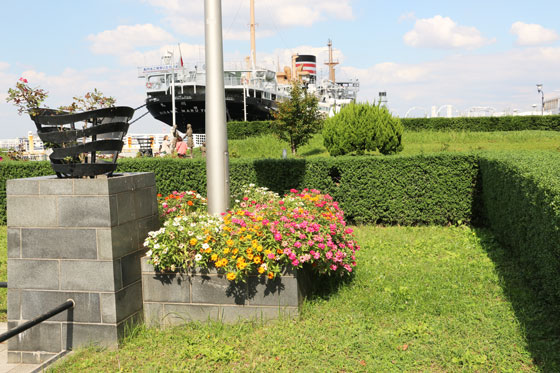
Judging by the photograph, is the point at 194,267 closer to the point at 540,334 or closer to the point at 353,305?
the point at 353,305

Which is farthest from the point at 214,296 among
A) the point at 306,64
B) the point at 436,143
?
the point at 306,64

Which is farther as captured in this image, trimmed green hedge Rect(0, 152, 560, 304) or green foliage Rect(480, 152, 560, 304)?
trimmed green hedge Rect(0, 152, 560, 304)

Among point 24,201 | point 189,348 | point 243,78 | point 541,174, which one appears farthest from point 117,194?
point 243,78

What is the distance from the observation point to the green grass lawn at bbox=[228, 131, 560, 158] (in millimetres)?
22353

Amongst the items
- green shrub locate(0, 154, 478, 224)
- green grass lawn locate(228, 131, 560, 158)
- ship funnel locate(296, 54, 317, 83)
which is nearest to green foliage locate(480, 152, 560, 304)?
green shrub locate(0, 154, 478, 224)

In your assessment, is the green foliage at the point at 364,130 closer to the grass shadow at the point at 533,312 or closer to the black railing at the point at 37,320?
the grass shadow at the point at 533,312

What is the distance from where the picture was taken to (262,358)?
4062 mm

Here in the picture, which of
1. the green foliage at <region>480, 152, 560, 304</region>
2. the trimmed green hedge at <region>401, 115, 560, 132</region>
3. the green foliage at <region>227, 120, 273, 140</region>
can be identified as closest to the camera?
the green foliage at <region>480, 152, 560, 304</region>

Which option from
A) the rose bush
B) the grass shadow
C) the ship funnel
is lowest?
the grass shadow

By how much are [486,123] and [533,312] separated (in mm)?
27893

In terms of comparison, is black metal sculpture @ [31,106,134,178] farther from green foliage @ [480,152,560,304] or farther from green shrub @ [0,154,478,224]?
green shrub @ [0,154,478,224]

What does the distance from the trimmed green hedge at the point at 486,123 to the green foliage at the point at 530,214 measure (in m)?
22.2

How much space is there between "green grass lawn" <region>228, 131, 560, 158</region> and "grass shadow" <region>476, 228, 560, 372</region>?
1514cm

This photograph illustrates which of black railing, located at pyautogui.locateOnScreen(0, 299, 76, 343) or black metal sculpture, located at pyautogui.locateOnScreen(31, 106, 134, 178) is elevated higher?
black metal sculpture, located at pyautogui.locateOnScreen(31, 106, 134, 178)
